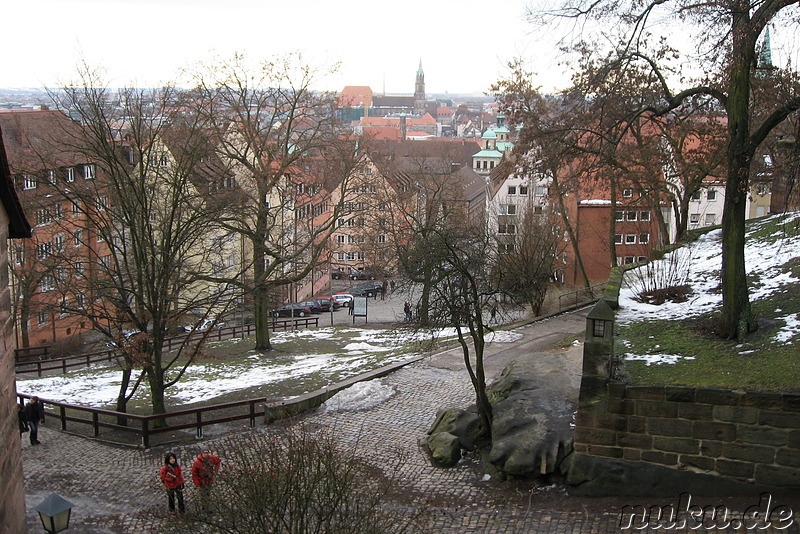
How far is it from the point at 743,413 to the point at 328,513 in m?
5.64

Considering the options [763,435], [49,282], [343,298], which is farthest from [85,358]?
[343,298]

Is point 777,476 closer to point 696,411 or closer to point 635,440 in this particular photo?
point 696,411

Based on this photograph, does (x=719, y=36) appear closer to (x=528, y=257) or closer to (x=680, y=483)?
(x=680, y=483)

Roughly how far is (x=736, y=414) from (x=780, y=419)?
52 cm

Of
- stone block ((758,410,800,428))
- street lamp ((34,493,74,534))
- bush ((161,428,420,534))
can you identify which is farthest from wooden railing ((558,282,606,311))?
street lamp ((34,493,74,534))

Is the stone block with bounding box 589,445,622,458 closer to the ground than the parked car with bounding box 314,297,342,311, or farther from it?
farther from it

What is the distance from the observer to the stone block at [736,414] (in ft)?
31.3

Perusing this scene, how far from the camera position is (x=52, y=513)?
8570 millimetres

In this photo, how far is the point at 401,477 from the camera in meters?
12.1

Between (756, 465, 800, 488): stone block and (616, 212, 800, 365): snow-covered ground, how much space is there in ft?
7.42

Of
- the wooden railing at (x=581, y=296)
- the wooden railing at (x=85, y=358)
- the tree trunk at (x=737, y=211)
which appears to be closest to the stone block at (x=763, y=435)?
the tree trunk at (x=737, y=211)

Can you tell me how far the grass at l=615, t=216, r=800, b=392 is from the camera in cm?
1008

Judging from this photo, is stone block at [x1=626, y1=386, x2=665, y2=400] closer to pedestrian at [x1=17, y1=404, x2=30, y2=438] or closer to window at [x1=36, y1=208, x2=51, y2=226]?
pedestrian at [x1=17, y1=404, x2=30, y2=438]

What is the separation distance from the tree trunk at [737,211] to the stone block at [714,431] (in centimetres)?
255
